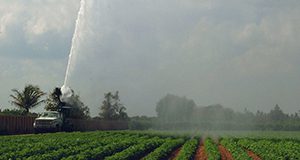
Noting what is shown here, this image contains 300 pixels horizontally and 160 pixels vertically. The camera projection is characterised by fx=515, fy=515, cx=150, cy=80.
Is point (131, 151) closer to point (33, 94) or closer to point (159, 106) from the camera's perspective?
point (33, 94)

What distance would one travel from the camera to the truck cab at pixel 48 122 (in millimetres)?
47031

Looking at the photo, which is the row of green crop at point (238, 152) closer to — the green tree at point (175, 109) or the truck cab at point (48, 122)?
the truck cab at point (48, 122)

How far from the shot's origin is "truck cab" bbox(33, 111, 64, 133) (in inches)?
1852

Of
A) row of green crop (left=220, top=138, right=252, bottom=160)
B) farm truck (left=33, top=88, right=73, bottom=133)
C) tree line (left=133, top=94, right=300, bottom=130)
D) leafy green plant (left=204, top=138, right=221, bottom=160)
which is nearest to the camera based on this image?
leafy green plant (left=204, top=138, right=221, bottom=160)

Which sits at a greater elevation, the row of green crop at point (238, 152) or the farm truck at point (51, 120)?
the farm truck at point (51, 120)

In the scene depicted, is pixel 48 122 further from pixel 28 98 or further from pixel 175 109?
pixel 175 109

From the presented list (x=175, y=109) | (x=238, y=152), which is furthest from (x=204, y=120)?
(x=238, y=152)

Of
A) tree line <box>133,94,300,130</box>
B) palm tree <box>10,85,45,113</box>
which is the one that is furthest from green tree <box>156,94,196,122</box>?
palm tree <box>10,85,45,113</box>

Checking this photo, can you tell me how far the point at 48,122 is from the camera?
46938 mm

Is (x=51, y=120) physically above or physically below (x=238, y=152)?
above

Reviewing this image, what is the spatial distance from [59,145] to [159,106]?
77288 millimetres

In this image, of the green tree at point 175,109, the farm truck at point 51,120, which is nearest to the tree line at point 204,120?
the green tree at point 175,109

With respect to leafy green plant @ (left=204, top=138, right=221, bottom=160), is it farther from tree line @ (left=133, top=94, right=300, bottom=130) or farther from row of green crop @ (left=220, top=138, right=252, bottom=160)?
tree line @ (left=133, top=94, right=300, bottom=130)

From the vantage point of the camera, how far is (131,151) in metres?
27.6
